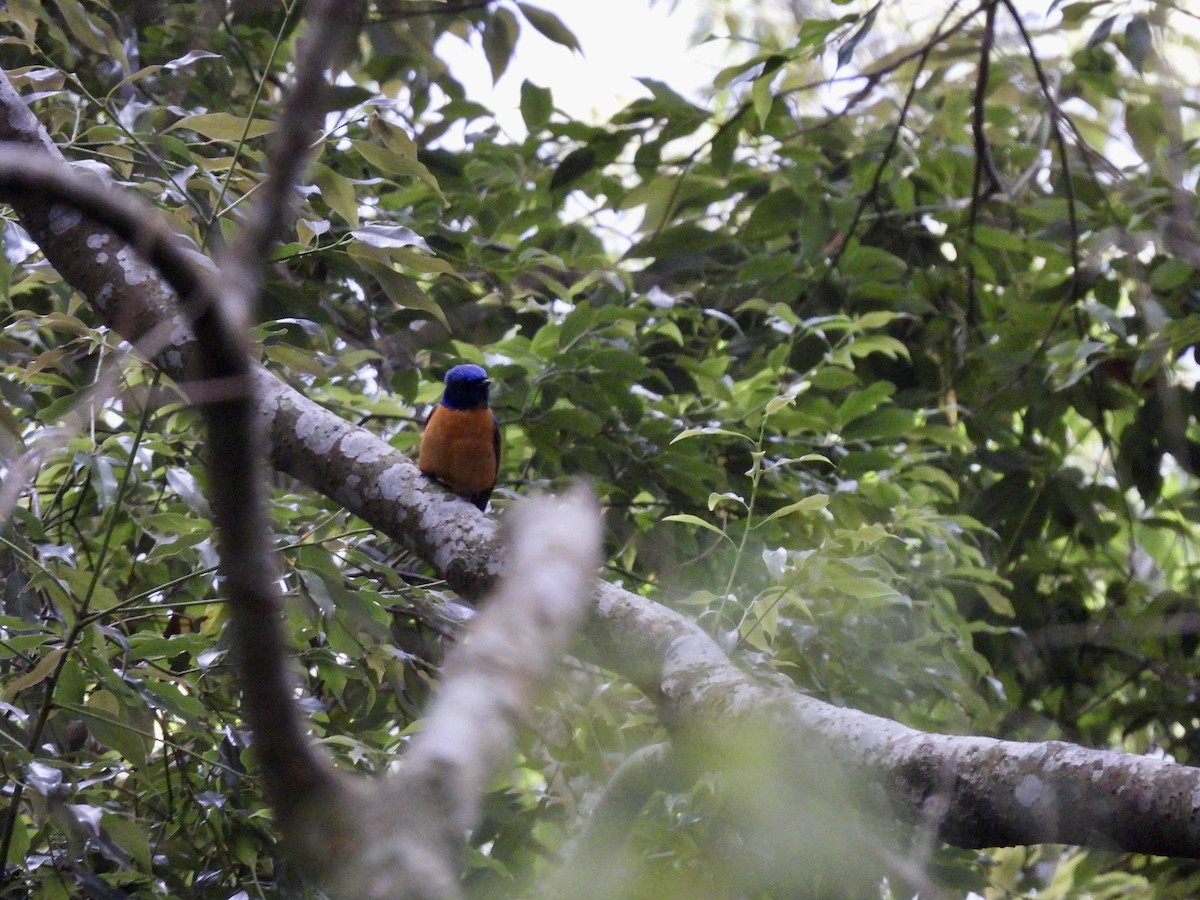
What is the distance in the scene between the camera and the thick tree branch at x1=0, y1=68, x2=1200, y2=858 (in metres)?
1.78

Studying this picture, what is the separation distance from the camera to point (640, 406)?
151 inches

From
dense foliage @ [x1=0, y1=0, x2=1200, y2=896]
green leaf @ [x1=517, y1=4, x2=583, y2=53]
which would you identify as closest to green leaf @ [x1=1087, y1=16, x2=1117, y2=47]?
dense foliage @ [x1=0, y1=0, x2=1200, y2=896]

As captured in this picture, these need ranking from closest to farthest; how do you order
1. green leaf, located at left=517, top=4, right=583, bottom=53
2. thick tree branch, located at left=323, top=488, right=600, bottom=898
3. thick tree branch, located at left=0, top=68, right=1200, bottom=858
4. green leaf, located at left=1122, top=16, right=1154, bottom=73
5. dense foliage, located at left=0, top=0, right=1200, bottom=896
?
thick tree branch, located at left=323, top=488, right=600, bottom=898 → thick tree branch, located at left=0, top=68, right=1200, bottom=858 → dense foliage, located at left=0, top=0, right=1200, bottom=896 → green leaf, located at left=1122, top=16, right=1154, bottom=73 → green leaf, located at left=517, top=4, right=583, bottom=53

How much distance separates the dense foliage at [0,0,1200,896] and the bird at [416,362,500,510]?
128 mm

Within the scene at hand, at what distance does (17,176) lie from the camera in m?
0.90

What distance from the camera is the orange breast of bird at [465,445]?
13.7ft

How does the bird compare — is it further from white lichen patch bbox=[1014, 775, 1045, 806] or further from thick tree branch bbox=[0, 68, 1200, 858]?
white lichen patch bbox=[1014, 775, 1045, 806]

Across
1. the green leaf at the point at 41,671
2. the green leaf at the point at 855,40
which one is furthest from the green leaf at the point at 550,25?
the green leaf at the point at 41,671

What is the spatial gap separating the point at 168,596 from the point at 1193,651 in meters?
4.45

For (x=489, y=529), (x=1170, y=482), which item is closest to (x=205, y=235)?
(x=489, y=529)

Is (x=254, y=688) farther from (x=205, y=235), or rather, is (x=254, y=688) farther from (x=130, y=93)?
(x=130, y=93)

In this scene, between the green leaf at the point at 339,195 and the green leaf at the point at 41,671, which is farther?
the green leaf at the point at 339,195

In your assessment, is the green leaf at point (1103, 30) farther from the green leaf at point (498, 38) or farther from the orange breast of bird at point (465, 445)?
the orange breast of bird at point (465, 445)

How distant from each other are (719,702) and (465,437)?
7.86 ft
